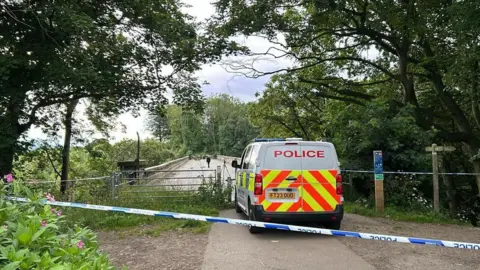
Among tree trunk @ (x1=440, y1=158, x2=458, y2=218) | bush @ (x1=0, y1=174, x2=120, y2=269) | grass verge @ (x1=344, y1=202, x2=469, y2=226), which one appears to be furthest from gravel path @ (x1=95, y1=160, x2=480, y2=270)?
tree trunk @ (x1=440, y1=158, x2=458, y2=218)

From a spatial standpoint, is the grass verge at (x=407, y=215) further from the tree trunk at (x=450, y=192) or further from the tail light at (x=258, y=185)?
the tree trunk at (x=450, y=192)

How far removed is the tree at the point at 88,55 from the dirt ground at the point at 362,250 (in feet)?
17.0

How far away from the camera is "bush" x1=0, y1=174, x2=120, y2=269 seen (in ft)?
6.54

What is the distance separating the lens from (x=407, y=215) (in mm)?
10188

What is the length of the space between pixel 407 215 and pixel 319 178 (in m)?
3.85

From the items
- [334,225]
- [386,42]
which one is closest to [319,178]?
[334,225]

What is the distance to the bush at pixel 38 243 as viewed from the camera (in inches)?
78.5

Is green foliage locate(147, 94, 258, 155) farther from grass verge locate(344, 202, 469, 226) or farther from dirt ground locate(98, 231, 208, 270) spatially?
dirt ground locate(98, 231, 208, 270)

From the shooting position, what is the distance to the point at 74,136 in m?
19.2

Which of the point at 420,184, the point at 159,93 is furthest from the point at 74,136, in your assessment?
Result: the point at 420,184

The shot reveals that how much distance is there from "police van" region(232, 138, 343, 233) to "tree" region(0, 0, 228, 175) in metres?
5.92

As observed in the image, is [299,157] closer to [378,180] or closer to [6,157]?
[378,180]

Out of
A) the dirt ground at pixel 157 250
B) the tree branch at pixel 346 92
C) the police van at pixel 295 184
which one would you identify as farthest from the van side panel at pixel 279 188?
the tree branch at pixel 346 92

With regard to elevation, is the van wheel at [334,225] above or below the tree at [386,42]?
below
